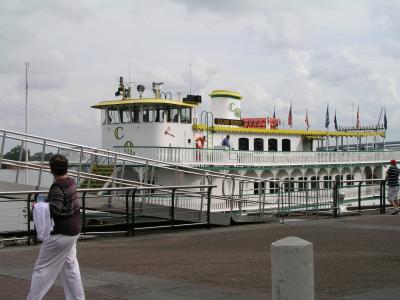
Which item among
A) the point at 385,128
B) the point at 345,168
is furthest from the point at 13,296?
the point at 385,128

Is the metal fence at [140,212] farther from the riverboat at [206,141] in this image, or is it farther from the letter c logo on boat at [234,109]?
the letter c logo on boat at [234,109]

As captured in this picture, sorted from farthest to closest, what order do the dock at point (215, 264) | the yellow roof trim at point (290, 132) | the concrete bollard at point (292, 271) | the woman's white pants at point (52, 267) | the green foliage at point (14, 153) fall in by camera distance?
1. the yellow roof trim at point (290, 132)
2. the green foliage at point (14, 153)
3. the dock at point (215, 264)
4. the woman's white pants at point (52, 267)
5. the concrete bollard at point (292, 271)

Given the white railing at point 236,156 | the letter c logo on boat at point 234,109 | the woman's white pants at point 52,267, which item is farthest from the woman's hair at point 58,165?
the letter c logo on boat at point 234,109

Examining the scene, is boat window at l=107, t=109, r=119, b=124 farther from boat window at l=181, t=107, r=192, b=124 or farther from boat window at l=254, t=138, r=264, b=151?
boat window at l=254, t=138, r=264, b=151

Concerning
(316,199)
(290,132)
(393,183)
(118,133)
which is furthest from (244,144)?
(393,183)

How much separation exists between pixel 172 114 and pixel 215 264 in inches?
691

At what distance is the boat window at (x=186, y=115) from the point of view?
27.0 m

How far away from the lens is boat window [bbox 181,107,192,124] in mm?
27047

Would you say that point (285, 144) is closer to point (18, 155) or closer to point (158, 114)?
point (158, 114)

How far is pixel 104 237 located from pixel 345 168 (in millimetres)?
22396

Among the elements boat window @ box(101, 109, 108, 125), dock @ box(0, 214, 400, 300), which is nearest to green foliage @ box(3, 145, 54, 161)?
dock @ box(0, 214, 400, 300)

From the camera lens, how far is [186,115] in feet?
89.2

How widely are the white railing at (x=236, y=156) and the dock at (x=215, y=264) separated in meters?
8.99

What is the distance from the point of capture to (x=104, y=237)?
13.9 m
